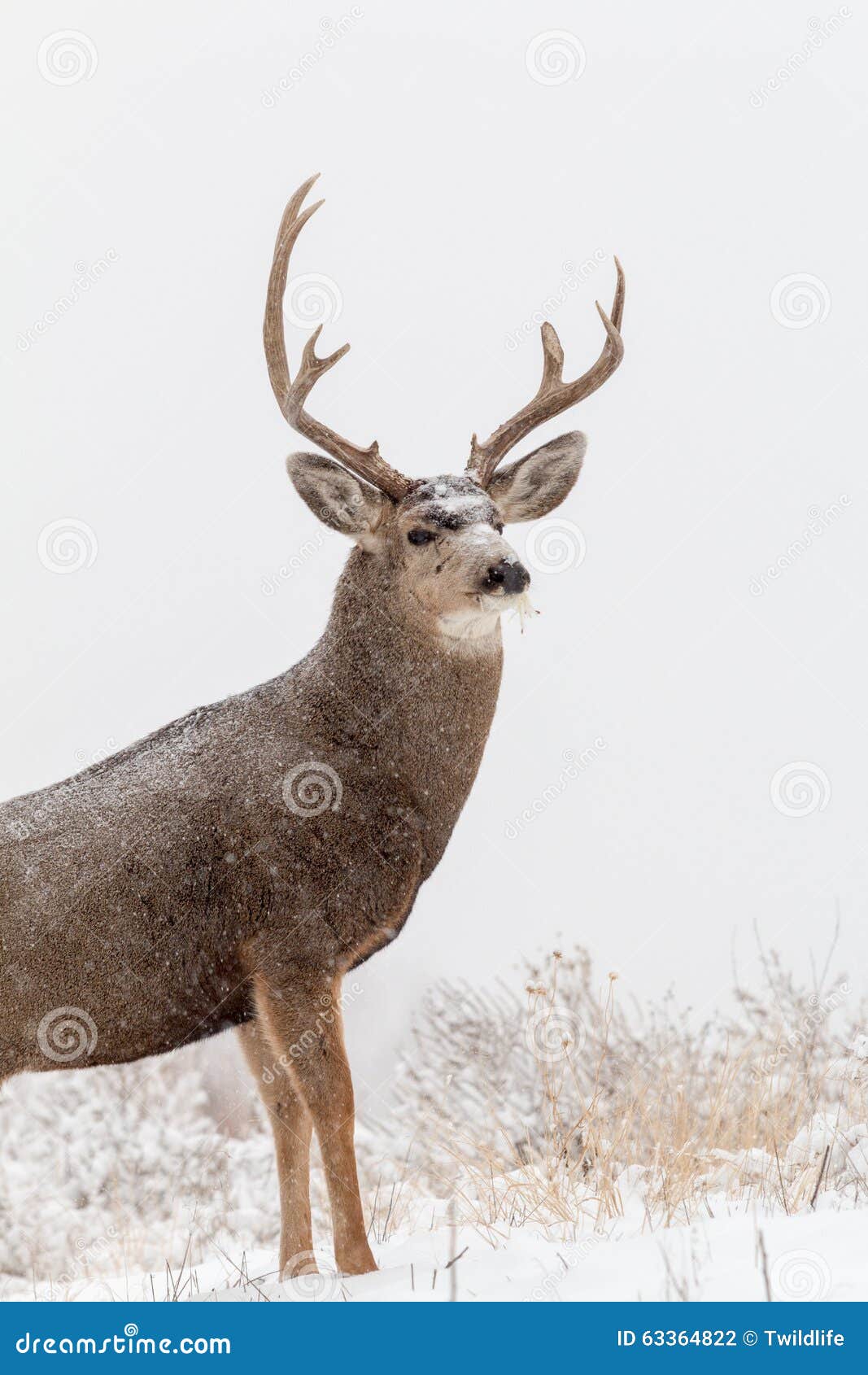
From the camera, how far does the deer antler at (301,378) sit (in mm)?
6223

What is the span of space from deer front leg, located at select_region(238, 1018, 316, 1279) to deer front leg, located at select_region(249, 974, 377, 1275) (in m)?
0.36

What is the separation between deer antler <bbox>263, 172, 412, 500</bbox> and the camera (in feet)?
20.4

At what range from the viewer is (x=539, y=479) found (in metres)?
6.59

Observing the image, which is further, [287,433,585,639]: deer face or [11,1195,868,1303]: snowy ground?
[287,433,585,639]: deer face

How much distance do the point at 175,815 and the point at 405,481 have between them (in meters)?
1.79

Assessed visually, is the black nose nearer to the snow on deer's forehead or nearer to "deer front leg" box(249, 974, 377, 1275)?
the snow on deer's forehead
